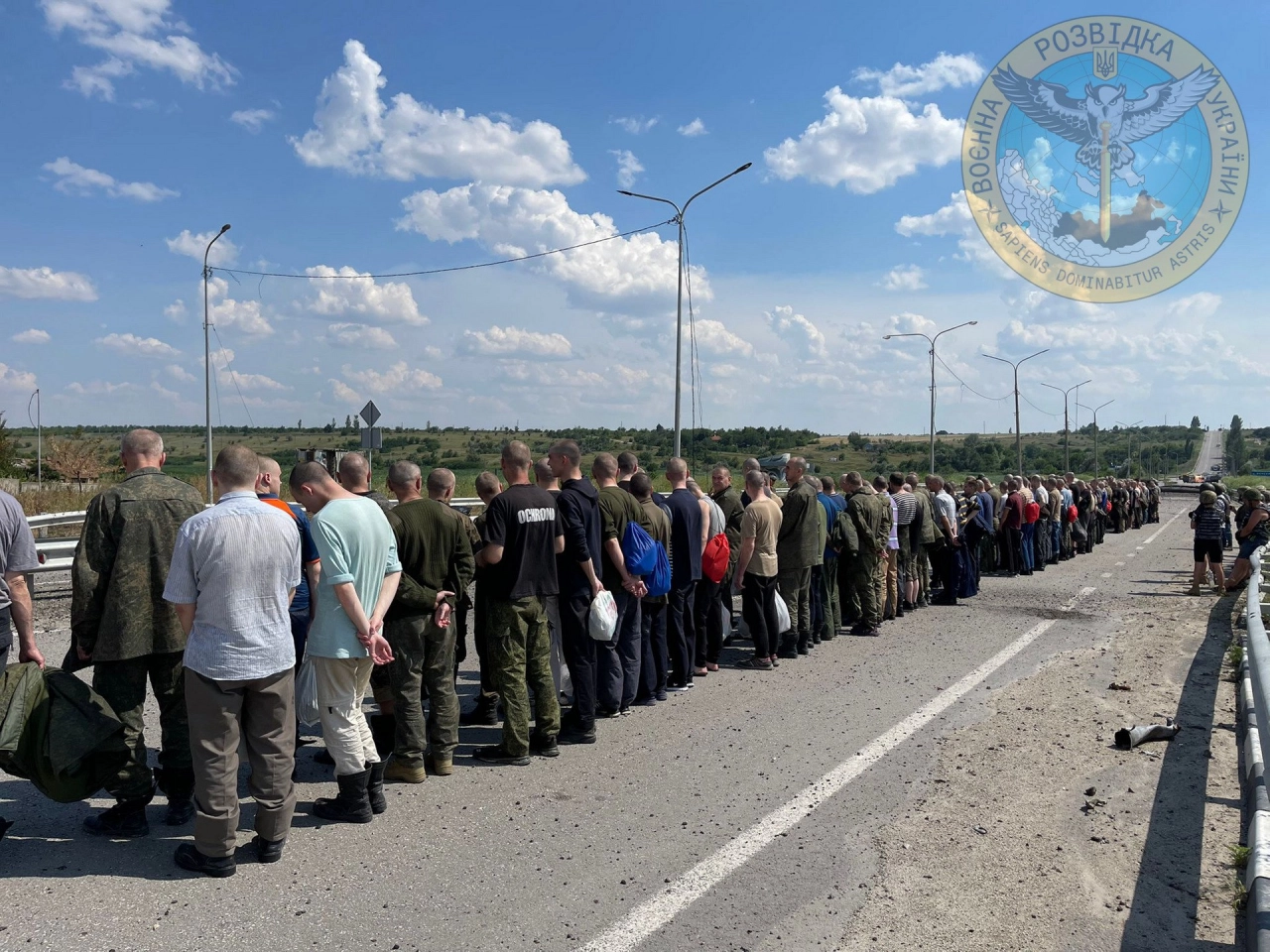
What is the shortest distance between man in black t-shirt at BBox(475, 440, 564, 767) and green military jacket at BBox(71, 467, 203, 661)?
187 centimetres

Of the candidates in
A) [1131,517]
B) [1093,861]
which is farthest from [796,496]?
[1131,517]

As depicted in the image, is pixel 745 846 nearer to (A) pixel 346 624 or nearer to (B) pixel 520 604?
(B) pixel 520 604

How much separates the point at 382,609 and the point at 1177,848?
4278 mm

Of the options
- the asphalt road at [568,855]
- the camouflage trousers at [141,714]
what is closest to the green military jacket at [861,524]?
the asphalt road at [568,855]

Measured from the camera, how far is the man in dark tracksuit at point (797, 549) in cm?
912

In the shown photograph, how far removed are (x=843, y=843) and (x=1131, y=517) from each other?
32795 mm

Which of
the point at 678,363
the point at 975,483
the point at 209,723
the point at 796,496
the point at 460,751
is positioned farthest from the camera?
the point at 678,363

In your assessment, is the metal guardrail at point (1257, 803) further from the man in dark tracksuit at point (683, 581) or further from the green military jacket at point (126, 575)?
the green military jacket at point (126, 575)

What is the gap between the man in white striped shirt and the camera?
4184 millimetres

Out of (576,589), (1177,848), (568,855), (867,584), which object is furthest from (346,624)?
(867,584)

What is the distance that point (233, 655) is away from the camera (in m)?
4.20

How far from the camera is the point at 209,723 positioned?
4.22 meters

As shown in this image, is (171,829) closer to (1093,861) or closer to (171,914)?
(171,914)

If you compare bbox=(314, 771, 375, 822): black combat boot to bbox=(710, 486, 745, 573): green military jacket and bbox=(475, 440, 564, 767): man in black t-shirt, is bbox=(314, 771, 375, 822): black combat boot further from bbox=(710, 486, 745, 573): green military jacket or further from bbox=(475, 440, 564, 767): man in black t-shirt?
bbox=(710, 486, 745, 573): green military jacket
